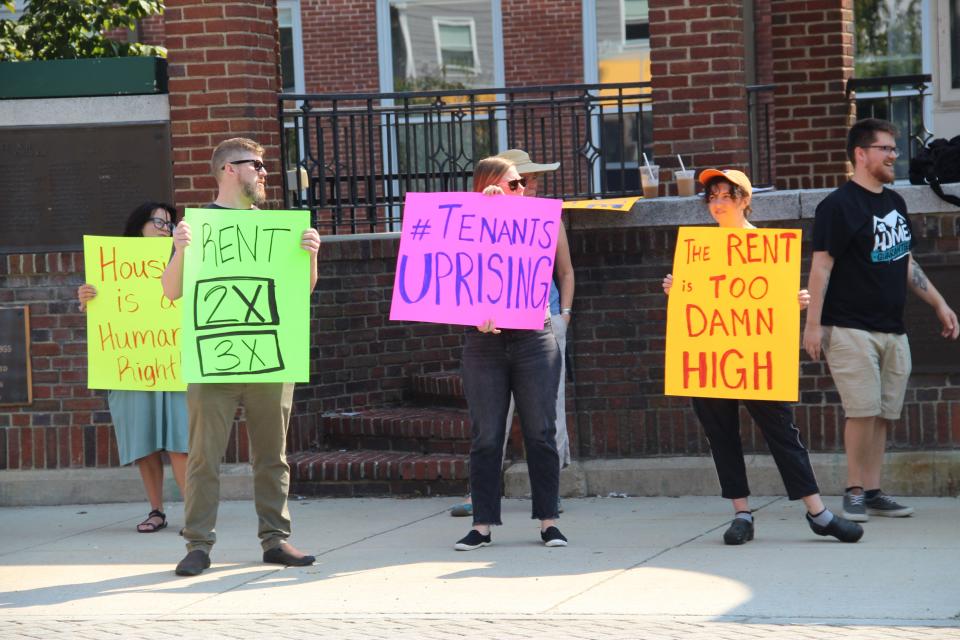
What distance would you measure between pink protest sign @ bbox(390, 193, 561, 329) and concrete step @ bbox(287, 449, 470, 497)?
1.86 m

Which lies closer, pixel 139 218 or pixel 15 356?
pixel 139 218


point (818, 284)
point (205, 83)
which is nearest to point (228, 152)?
point (205, 83)

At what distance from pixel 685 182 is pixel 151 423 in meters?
3.28

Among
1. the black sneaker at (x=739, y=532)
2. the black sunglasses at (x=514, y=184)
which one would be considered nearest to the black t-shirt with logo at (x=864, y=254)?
the black sneaker at (x=739, y=532)

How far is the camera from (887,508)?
24.2 feet

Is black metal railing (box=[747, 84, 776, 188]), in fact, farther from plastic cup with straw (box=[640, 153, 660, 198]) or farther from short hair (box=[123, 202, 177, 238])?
short hair (box=[123, 202, 177, 238])

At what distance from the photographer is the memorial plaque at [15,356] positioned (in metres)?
8.85

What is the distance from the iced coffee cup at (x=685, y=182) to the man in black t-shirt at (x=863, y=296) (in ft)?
4.46

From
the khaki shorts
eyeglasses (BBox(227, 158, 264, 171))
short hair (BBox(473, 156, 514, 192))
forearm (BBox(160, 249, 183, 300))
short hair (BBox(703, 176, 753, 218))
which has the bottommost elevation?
the khaki shorts

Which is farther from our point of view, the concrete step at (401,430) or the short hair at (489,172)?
the concrete step at (401,430)

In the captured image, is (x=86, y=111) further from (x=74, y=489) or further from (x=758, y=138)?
(x=758, y=138)

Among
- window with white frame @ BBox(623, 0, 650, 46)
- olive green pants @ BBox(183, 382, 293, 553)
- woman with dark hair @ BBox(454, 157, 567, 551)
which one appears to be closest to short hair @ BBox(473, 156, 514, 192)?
woman with dark hair @ BBox(454, 157, 567, 551)

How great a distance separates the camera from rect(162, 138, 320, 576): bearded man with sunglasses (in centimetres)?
656

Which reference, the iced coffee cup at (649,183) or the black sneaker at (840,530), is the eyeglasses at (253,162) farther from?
the black sneaker at (840,530)
